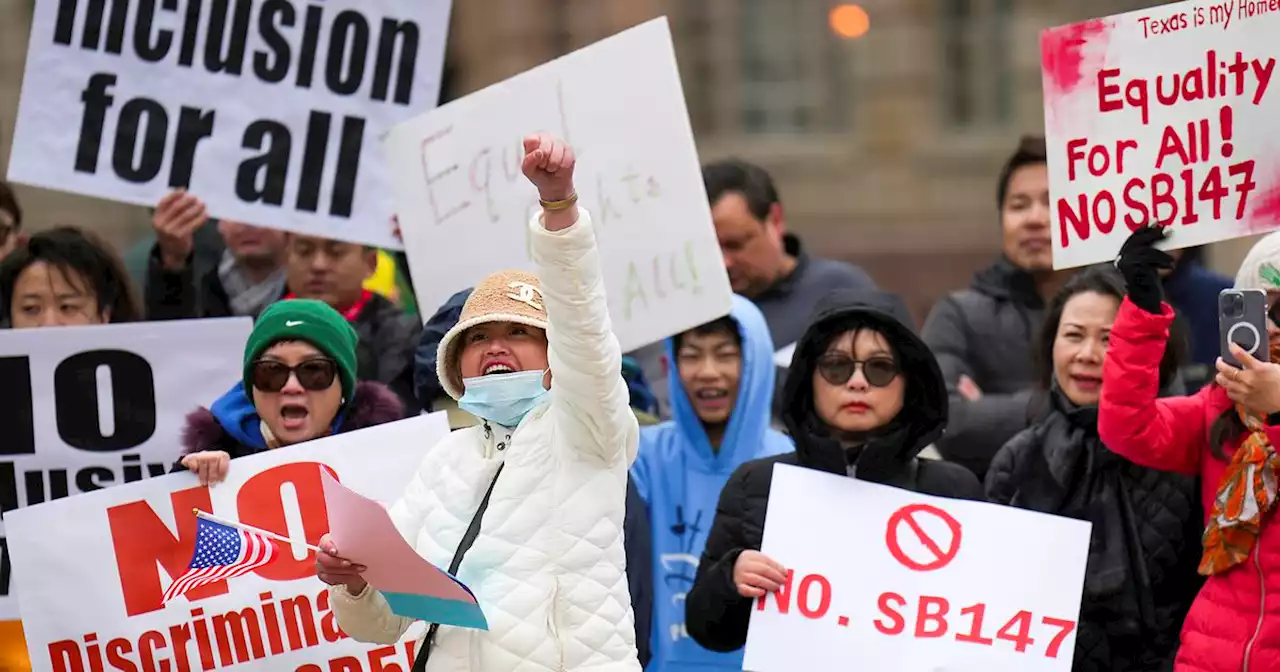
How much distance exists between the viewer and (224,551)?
507 cm

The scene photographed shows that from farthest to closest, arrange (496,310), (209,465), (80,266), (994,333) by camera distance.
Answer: (994,333)
(80,266)
(209,465)
(496,310)

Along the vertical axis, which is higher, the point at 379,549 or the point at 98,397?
the point at 98,397

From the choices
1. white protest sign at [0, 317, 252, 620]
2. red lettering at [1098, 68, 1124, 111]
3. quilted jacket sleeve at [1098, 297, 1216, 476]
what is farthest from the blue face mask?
red lettering at [1098, 68, 1124, 111]

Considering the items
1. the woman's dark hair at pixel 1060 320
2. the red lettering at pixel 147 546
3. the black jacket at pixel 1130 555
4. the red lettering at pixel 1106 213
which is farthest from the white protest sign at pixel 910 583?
the red lettering at pixel 147 546

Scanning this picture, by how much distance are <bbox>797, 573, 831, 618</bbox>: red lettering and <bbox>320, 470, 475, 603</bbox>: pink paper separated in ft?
3.96

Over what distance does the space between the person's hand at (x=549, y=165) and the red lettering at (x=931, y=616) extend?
5.24 ft

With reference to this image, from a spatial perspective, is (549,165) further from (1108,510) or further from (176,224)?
(176,224)

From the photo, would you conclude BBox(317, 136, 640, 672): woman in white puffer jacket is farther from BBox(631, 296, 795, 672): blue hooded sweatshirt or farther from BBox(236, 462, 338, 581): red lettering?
BBox(631, 296, 795, 672): blue hooded sweatshirt

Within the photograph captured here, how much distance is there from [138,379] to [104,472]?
0.91 ft

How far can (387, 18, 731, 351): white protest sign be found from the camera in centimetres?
647

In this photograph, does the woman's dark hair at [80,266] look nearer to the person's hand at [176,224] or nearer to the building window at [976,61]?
the person's hand at [176,224]

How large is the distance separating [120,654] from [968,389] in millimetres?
2727

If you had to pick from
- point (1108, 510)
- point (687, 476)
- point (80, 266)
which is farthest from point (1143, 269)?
point (80, 266)

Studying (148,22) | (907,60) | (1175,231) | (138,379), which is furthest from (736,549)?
(907,60)
